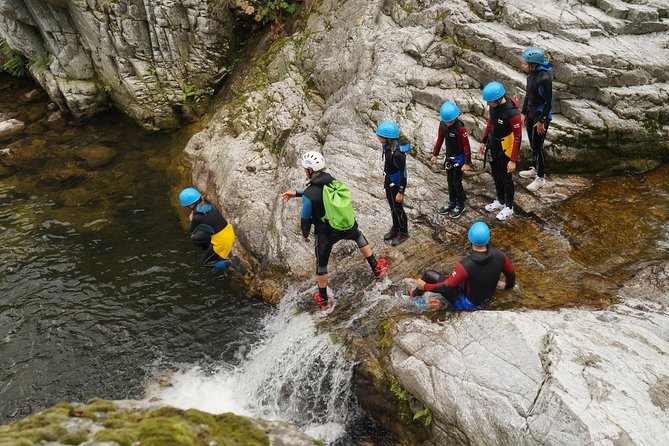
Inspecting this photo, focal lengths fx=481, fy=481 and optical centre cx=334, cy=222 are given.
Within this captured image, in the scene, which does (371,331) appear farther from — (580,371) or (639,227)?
(639,227)

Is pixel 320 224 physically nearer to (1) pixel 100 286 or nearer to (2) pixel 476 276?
(2) pixel 476 276

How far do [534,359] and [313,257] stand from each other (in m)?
5.78

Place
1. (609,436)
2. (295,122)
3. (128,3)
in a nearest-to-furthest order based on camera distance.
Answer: (609,436) < (295,122) < (128,3)

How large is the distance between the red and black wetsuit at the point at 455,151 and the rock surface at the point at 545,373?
11.8 ft

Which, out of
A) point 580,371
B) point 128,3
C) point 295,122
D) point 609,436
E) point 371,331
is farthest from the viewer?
point 128,3

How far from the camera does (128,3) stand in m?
17.4

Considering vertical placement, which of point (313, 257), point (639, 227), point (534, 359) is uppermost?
point (534, 359)

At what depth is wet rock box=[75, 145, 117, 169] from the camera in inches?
693

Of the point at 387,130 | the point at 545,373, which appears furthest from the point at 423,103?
the point at 545,373

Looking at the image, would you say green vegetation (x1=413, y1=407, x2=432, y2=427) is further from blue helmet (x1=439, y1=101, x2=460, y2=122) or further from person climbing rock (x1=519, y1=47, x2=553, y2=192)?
person climbing rock (x1=519, y1=47, x2=553, y2=192)

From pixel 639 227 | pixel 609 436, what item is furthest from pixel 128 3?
pixel 609 436

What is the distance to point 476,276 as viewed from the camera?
7.84 m

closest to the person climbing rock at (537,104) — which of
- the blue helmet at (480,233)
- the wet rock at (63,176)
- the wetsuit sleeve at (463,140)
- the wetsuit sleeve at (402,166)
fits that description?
the wetsuit sleeve at (463,140)

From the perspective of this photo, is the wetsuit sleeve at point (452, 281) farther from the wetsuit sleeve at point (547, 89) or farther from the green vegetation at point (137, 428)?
the wetsuit sleeve at point (547, 89)
